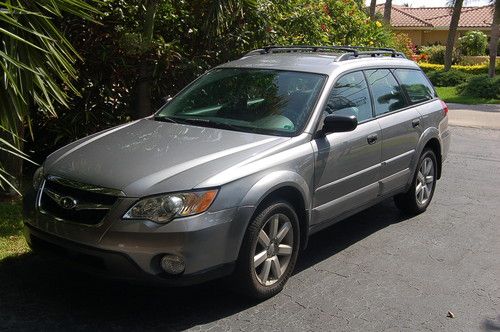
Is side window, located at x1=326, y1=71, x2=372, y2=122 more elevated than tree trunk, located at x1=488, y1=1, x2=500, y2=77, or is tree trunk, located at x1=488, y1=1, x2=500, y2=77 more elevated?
side window, located at x1=326, y1=71, x2=372, y2=122

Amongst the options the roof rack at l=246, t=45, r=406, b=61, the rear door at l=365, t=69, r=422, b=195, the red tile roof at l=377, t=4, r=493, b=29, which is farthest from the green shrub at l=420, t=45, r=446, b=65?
the rear door at l=365, t=69, r=422, b=195

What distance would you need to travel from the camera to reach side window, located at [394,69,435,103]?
654 centimetres

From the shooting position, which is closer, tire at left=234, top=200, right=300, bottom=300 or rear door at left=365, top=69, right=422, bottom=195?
tire at left=234, top=200, right=300, bottom=300

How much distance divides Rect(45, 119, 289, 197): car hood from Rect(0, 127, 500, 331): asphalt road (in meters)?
0.88

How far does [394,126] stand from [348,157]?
973 millimetres

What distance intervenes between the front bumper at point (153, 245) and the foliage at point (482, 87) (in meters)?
19.6

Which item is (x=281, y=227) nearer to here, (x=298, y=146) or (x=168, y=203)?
(x=298, y=146)

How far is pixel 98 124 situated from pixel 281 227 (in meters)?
4.11

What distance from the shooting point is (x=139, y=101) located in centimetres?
800

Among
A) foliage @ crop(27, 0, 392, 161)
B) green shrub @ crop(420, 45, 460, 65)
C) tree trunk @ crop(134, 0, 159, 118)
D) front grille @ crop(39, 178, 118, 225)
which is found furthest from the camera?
green shrub @ crop(420, 45, 460, 65)

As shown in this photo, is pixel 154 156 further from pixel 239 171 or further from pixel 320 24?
pixel 320 24

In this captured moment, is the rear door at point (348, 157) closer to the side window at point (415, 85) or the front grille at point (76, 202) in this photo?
the side window at point (415, 85)

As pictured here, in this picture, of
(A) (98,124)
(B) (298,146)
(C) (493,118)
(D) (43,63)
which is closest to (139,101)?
(A) (98,124)

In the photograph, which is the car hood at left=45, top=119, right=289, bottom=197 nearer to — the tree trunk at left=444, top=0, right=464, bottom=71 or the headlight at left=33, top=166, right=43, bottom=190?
the headlight at left=33, top=166, right=43, bottom=190
